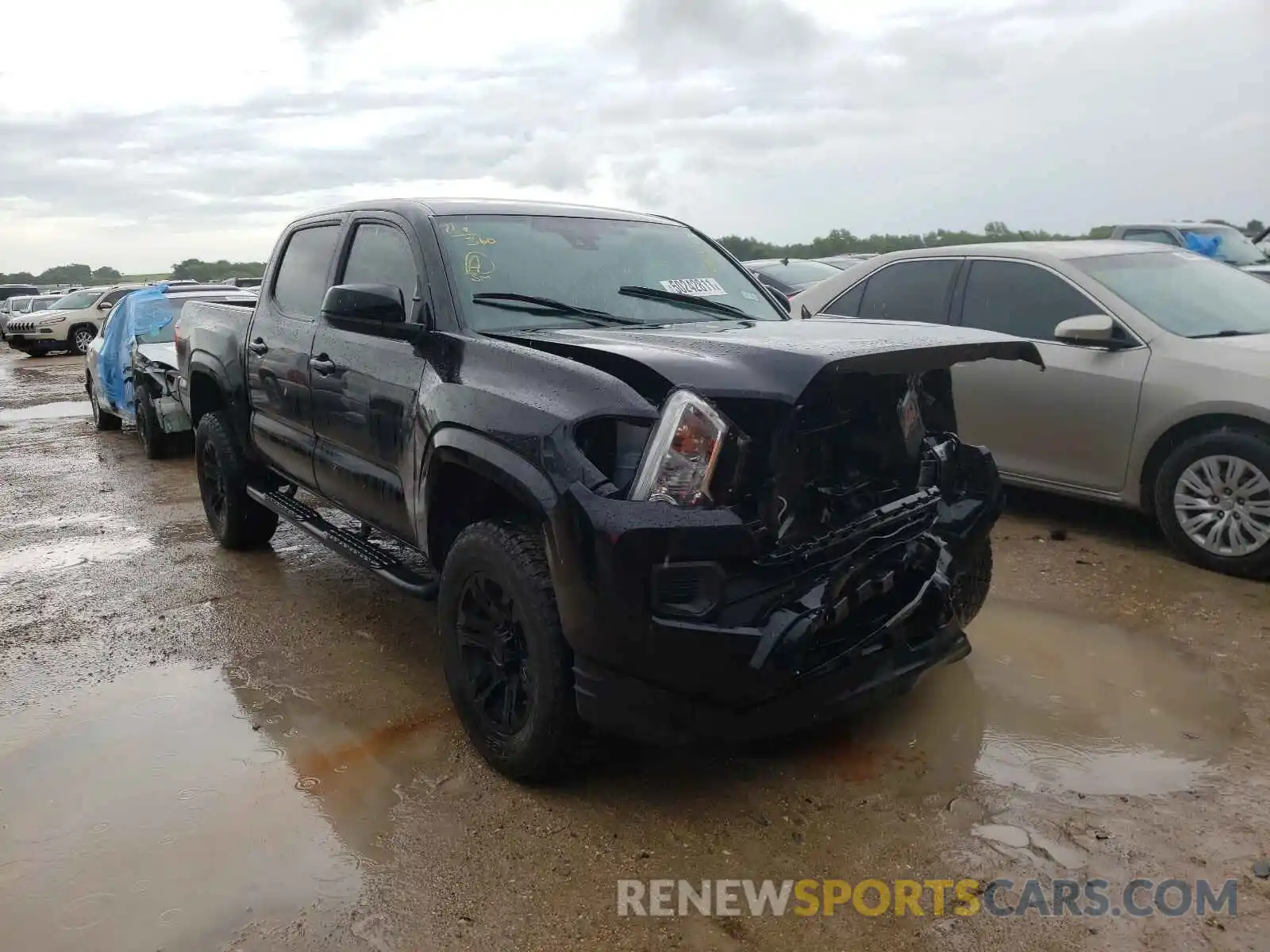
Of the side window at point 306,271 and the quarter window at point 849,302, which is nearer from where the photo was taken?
the side window at point 306,271

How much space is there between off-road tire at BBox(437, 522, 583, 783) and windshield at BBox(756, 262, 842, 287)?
1183 centimetres

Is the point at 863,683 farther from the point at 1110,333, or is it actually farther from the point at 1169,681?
the point at 1110,333

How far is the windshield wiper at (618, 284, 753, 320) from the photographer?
4129 millimetres

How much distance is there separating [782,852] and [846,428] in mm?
1326

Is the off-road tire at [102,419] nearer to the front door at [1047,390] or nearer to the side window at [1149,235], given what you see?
the front door at [1047,390]

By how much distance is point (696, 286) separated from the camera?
436 cm

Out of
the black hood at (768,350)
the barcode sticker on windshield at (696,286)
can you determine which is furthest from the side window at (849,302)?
the black hood at (768,350)

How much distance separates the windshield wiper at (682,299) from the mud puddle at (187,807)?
5.97 ft

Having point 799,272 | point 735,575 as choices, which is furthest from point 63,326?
point 735,575

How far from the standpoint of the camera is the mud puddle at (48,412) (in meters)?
13.6

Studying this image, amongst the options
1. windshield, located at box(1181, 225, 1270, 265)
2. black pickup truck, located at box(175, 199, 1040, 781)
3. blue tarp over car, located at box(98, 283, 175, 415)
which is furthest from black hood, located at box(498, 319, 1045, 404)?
windshield, located at box(1181, 225, 1270, 265)

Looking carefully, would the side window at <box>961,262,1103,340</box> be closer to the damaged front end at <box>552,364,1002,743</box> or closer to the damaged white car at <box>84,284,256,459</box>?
the damaged front end at <box>552,364,1002,743</box>

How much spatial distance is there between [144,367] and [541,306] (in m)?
7.03

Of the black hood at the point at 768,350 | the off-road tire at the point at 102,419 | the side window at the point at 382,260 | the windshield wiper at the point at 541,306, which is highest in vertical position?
the side window at the point at 382,260
